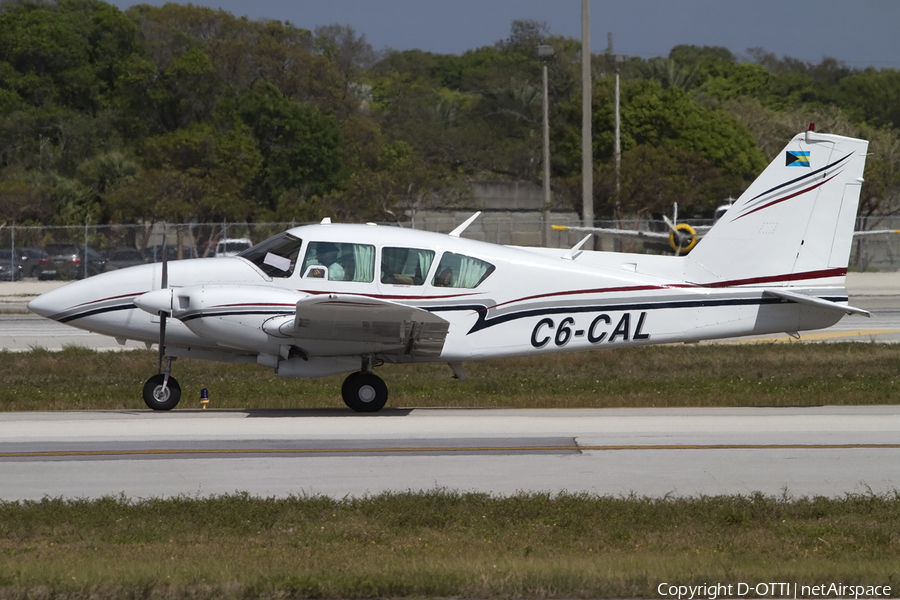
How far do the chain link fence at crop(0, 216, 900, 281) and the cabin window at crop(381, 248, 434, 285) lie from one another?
76.8 ft

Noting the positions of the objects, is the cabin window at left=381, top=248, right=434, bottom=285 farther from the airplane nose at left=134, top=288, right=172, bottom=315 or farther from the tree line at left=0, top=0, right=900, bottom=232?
the tree line at left=0, top=0, right=900, bottom=232

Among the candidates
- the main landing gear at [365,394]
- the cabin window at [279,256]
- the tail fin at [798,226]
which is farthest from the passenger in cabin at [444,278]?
the tail fin at [798,226]

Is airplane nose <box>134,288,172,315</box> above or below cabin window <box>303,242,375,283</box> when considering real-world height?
below

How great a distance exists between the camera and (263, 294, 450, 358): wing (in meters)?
12.1

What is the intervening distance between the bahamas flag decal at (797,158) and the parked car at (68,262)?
3098 cm

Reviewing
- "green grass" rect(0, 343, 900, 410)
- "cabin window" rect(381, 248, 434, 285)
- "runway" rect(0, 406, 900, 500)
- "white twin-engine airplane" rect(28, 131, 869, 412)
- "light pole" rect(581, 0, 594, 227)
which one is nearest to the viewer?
"runway" rect(0, 406, 900, 500)

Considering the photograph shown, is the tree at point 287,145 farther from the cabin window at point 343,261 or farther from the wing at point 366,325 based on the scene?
the wing at point 366,325

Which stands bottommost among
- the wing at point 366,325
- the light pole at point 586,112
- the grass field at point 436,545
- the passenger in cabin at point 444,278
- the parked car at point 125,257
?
the grass field at point 436,545

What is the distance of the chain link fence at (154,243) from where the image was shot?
128ft

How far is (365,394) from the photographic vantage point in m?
13.3

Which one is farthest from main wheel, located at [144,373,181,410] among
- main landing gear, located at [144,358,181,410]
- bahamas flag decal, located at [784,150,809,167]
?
bahamas flag decal, located at [784,150,809,167]

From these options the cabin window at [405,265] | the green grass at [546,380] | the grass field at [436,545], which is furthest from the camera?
the green grass at [546,380]

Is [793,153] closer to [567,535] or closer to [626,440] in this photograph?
[626,440]

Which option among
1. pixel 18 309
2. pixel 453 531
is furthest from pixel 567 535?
pixel 18 309
